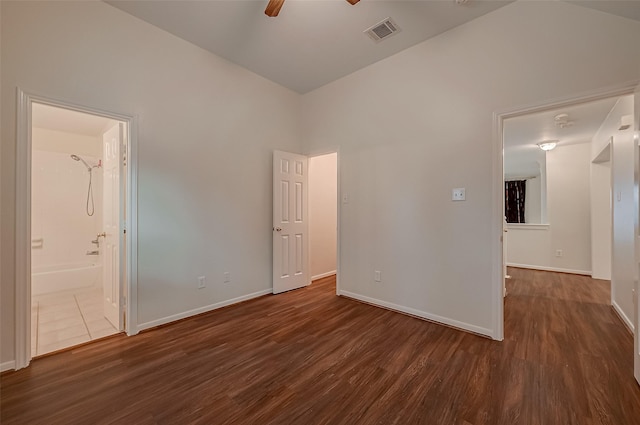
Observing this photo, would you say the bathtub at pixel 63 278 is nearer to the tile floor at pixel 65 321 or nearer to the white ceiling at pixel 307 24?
the tile floor at pixel 65 321

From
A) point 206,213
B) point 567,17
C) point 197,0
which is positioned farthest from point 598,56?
point 206,213

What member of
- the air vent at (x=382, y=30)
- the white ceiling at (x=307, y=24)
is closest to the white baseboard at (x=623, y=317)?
the white ceiling at (x=307, y=24)

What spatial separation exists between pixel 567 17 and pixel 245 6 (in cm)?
273

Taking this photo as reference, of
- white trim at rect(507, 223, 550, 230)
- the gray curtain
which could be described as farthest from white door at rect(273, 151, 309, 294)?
the gray curtain

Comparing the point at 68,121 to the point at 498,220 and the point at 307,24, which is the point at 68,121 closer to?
the point at 307,24

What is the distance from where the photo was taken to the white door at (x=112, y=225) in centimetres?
256

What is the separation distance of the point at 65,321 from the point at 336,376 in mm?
2997

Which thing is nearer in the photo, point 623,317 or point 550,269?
point 623,317

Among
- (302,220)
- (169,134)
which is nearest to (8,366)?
(169,134)

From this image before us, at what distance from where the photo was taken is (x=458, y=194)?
8.59 feet

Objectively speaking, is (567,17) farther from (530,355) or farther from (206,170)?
(206,170)

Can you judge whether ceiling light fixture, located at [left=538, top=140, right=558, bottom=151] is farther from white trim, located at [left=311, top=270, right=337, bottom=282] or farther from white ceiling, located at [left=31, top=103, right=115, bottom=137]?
white ceiling, located at [left=31, top=103, right=115, bottom=137]

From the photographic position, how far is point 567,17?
2.06m

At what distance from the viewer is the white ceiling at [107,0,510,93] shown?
2.35 m
